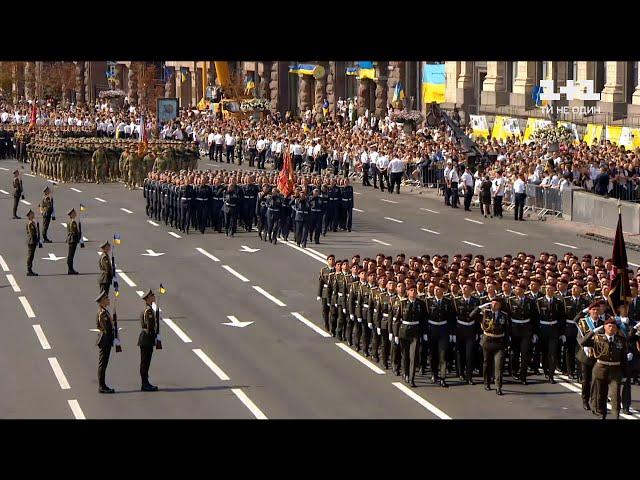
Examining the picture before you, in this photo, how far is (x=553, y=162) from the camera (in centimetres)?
4709

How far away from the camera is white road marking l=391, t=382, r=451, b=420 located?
837 inches

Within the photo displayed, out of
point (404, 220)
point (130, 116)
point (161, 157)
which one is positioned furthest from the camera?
point (130, 116)

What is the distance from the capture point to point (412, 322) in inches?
911

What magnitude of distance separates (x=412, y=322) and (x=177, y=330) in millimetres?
6291

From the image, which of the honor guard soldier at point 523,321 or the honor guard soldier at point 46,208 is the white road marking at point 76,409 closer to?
the honor guard soldier at point 523,321

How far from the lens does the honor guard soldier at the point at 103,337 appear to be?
22.5 meters

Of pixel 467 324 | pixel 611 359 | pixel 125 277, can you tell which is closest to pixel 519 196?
pixel 125 277

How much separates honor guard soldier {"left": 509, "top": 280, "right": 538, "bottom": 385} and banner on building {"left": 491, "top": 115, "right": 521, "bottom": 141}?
34.4 m

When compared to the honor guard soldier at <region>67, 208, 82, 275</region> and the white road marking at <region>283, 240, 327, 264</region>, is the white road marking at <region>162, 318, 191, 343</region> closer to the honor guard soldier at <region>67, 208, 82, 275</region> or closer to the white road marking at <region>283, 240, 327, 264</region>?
the honor guard soldier at <region>67, 208, 82, 275</region>

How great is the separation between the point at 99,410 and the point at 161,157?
32622 millimetres

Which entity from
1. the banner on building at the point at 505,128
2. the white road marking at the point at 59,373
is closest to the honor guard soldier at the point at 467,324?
the white road marking at the point at 59,373

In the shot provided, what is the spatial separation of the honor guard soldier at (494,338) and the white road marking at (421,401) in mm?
1137
